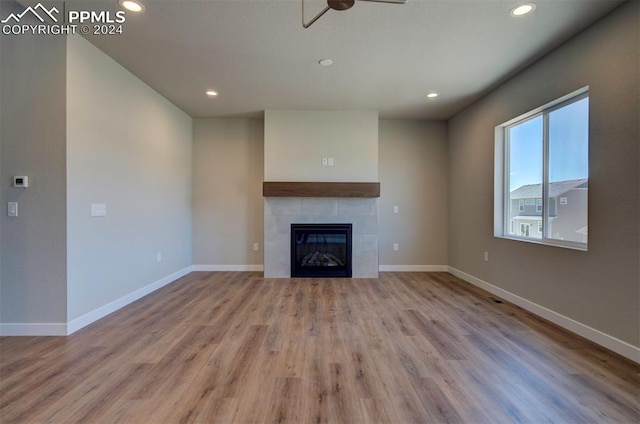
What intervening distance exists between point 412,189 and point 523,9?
3024 millimetres

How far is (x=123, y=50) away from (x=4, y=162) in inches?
55.6

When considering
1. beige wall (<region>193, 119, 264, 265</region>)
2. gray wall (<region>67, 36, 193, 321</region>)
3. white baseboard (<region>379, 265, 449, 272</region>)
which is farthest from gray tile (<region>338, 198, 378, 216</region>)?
gray wall (<region>67, 36, 193, 321</region>)

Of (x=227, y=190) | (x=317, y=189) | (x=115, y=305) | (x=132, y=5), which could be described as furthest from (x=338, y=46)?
(x=115, y=305)

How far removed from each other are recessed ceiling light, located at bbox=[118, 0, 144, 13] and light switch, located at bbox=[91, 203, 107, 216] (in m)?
1.71

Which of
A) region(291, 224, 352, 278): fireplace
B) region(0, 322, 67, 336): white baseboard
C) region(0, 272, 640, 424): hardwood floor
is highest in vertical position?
region(291, 224, 352, 278): fireplace

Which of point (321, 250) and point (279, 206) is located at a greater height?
point (279, 206)

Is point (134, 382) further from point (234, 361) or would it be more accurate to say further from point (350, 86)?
point (350, 86)

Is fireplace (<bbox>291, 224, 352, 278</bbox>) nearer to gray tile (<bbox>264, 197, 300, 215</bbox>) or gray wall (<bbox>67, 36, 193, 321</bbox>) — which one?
gray tile (<bbox>264, 197, 300, 215</bbox>)

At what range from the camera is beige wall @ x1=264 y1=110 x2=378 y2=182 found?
14.5 feet

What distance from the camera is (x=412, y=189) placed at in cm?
492

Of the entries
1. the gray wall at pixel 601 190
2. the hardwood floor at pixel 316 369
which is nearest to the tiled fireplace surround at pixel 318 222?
the hardwood floor at pixel 316 369

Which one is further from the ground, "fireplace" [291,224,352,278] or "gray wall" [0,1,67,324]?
"gray wall" [0,1,67,324]

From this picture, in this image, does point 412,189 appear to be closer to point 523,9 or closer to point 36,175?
point 523,9

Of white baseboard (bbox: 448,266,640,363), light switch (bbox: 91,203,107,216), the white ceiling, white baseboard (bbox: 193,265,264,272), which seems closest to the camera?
white baseboard (bbox: 448,266,640,363)
